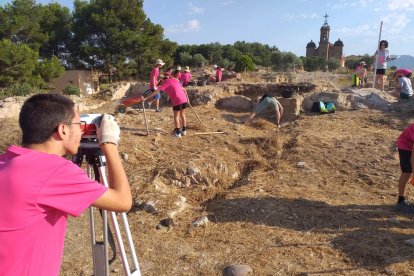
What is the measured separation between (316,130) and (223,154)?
9.26 feet

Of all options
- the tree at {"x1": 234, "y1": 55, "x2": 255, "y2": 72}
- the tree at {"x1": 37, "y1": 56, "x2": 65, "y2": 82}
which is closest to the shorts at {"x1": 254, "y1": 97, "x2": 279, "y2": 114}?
the tree at {"x1": 37, "y1": 56, "x2": 65, "y2": 82}

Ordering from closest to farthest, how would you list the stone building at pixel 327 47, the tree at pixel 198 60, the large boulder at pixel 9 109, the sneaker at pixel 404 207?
the sneaker at pixel 404 207, the large boulder at pixel 9 109, the tree at pixel 198 60, the stone building at pixel 327 47

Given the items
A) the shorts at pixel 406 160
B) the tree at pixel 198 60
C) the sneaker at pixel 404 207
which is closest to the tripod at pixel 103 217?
the sneaker at pixel 404 207

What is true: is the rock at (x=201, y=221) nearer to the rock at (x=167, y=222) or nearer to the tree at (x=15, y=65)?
the rock at (x=167, y=222)

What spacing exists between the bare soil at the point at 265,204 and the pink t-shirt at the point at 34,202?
6.56 feet

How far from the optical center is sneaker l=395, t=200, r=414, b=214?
14.2 feet

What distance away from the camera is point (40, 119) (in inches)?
59.0

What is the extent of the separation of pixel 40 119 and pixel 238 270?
2.28 m

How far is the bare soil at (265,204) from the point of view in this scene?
3369mm

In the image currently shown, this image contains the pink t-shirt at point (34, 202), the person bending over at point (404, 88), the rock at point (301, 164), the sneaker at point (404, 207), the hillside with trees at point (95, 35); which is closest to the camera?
the pink t-shirt at point (34, 202)

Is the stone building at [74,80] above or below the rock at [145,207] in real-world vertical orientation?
above

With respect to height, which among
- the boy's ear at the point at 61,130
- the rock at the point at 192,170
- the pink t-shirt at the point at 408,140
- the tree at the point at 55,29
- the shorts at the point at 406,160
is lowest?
the rock at the point at 192,170

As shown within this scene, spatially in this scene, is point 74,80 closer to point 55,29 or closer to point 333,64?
point 55,29

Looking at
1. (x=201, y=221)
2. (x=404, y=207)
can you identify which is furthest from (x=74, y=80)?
(x=404, y=207)
